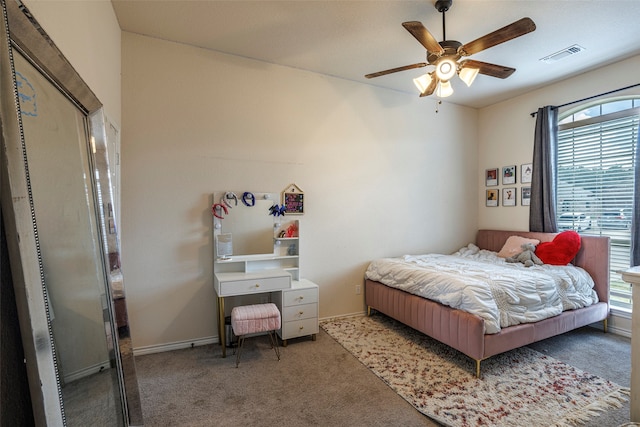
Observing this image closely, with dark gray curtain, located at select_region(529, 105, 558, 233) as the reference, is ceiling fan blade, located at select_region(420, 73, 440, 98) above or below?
above

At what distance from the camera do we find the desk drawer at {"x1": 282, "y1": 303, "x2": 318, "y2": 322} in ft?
9.88

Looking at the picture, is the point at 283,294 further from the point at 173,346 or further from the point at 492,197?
the point at 492,197

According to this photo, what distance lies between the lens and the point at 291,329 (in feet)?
9.91

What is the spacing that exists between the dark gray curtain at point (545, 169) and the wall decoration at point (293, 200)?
10.0ft

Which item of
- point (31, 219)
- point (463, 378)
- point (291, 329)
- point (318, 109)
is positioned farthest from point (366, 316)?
point (31, 219)

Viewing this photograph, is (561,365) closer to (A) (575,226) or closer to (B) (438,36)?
(A) (575,226)

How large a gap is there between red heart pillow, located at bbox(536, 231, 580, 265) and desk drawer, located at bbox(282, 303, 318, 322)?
274 cm

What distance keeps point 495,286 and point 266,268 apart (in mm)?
2189

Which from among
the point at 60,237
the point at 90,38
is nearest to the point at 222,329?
the point at 60,237

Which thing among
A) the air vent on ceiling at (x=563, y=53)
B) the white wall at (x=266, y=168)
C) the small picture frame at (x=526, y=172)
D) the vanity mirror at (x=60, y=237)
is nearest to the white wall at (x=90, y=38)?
the vanity mirror at (x=60, y=237)

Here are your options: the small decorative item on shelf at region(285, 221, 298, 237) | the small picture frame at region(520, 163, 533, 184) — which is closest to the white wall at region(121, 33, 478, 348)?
the small decorative item on shelf at region(285, 221, 298, 237)

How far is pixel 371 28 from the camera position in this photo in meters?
2.71

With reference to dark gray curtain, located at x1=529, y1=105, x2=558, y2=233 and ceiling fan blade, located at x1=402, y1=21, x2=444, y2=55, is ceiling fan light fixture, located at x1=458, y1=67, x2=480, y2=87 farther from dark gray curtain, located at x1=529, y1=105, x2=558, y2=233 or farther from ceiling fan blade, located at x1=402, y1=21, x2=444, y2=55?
dark gray curtain, located at x1=529, y1=105, x2=558, y2=233

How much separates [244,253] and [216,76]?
1838mm
